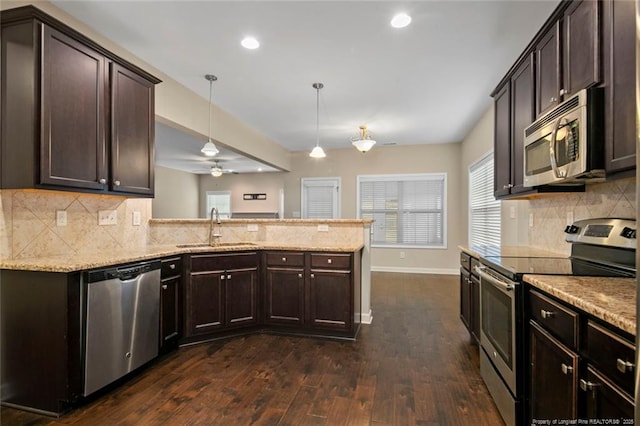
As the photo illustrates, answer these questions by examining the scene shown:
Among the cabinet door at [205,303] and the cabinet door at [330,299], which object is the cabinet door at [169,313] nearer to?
the cabinet door at [205,303]

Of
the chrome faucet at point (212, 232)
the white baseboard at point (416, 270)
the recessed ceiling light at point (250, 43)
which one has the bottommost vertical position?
the white baseboard at point (416, 270)

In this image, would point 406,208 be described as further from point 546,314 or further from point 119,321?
point 119,321

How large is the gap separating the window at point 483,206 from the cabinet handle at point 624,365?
3.66 meters

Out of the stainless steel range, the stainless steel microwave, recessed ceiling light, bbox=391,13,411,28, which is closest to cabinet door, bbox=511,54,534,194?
the stainless steel microwave

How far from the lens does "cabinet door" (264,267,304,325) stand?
10.5 ft

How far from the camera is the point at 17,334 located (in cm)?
202

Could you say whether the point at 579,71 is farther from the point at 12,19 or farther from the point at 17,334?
the point at 17,334

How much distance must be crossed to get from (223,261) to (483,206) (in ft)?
13.6

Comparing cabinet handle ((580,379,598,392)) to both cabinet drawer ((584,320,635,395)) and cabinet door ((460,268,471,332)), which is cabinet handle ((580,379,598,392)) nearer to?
cabinet drawer ((584,320,635,395))

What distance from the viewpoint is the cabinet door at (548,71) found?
198 centimetres

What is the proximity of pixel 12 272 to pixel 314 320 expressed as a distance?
234 centimetres

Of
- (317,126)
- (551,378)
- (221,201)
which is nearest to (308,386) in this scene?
(551,378)

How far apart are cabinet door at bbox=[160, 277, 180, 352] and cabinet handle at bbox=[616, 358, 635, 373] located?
9.25 ft

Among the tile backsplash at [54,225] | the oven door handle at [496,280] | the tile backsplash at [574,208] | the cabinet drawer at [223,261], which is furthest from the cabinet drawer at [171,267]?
the tile backsplash at [574,208]
